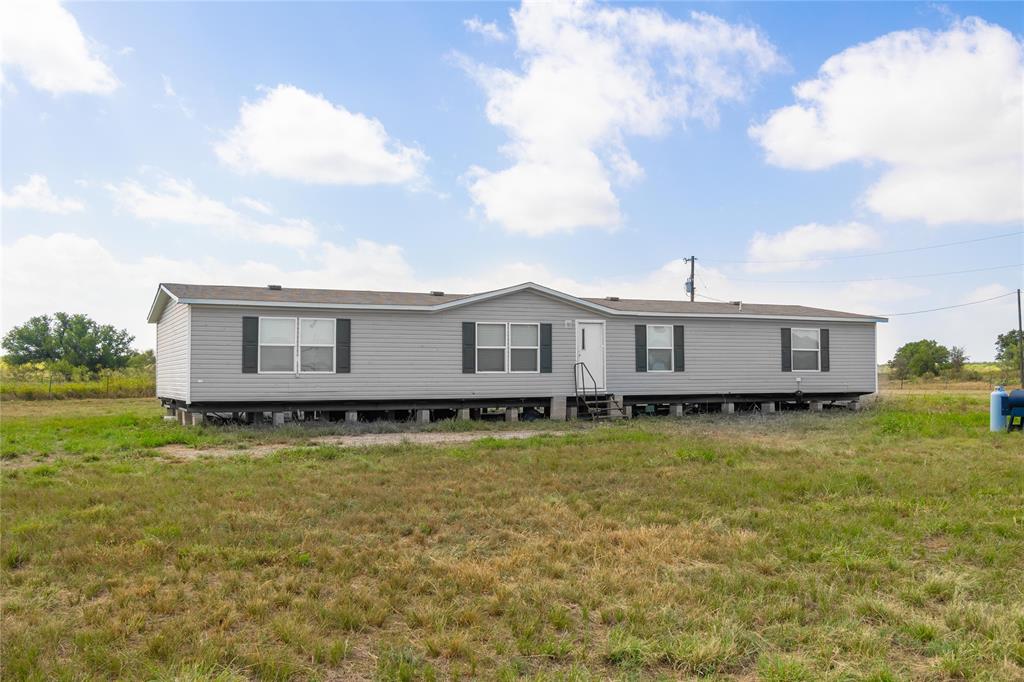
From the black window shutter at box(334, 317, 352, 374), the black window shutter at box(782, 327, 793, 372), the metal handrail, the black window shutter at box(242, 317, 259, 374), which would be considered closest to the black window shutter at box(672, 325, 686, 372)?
the metal handrail

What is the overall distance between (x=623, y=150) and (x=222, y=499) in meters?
13.6

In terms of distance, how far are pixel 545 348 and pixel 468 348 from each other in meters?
1.93

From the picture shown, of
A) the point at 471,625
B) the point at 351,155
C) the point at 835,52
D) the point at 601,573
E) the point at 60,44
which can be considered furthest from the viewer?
the point at 351,155

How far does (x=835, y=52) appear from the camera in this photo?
1347 centimetres

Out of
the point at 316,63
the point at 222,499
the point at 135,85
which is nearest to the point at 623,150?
the point at 316,63

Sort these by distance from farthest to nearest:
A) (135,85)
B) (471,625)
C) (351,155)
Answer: (351,155) < (135,85) < (471,625)

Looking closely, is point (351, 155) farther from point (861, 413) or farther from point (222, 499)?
point (861, 413)

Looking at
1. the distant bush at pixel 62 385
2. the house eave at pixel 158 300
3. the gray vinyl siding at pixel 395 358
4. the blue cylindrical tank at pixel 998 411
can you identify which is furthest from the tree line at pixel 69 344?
the blue cylindrical tank at pixel 998 411

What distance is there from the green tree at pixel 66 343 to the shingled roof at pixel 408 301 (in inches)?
962

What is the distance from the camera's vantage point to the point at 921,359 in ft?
148

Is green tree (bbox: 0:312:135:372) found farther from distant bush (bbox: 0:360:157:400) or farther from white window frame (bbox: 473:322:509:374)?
white window frame (bbox: 473:322:509:374)

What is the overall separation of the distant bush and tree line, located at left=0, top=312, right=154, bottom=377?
4.23 metres

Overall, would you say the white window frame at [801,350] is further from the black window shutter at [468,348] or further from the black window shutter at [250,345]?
the black window shutter at [250,345]

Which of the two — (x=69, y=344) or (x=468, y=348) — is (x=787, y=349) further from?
(x=69, y=344)
